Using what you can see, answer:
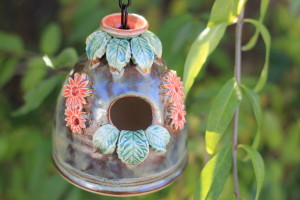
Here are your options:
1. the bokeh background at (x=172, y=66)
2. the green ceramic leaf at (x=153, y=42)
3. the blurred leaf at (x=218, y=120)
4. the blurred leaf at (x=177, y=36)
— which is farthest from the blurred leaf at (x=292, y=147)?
the green ceramic leaf at (x=153, y=42)

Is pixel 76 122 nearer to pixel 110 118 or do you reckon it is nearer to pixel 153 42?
pixel 110 118

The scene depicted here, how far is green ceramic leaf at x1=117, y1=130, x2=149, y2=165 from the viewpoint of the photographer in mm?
1113

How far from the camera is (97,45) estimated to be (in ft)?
3.80

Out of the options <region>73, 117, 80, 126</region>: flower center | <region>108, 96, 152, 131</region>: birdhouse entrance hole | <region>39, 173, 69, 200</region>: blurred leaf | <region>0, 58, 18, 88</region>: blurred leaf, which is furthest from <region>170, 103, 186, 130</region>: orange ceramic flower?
<region>0, 58, 18, 88</region>: blurred leaf

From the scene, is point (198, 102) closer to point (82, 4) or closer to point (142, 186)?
point (82, 4)

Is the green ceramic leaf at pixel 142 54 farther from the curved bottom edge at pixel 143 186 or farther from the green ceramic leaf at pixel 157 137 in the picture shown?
the curved bottom edge at pixel 143 186

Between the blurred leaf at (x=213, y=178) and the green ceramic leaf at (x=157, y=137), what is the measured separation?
17cm

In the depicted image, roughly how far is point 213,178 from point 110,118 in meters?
0.31

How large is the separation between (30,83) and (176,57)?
0.58 meters

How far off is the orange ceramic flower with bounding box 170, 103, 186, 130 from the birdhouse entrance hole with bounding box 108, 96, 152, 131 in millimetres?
335

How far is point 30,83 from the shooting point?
6.10 ft

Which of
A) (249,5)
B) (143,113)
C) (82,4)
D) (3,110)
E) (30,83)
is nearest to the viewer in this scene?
(143,113)

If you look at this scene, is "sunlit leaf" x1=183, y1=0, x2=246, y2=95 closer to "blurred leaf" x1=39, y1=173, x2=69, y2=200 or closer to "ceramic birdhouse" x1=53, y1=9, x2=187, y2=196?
"ceramic birdhouse" x1=53, y1=9, x2=187, y2=196

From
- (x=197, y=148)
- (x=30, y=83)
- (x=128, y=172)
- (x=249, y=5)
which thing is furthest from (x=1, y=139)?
(x=249, y=5)
